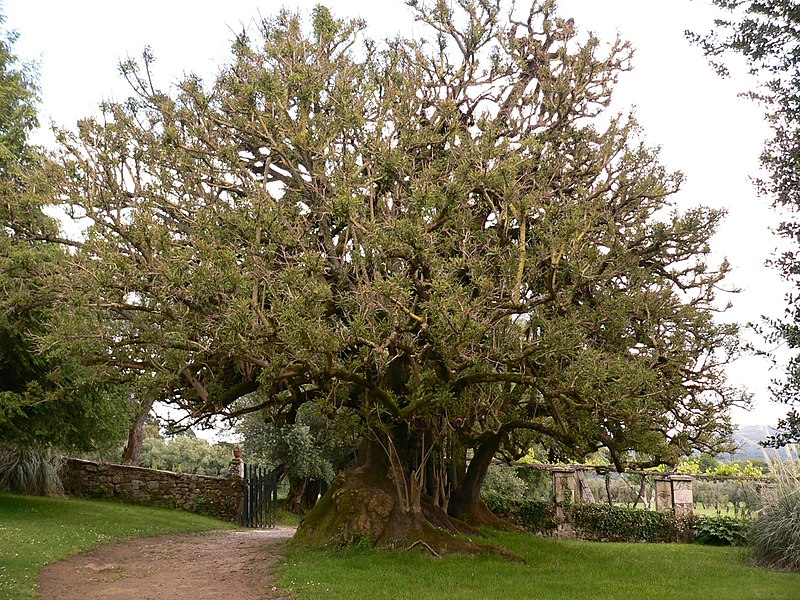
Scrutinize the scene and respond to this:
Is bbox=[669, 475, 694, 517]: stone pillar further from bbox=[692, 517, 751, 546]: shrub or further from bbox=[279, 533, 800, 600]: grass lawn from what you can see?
bbox=[279, 533, 800, 600]: grass lawn

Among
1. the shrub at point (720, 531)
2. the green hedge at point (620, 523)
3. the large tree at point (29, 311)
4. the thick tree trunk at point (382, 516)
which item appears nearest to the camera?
the thick tree trunk at point (382, 516)

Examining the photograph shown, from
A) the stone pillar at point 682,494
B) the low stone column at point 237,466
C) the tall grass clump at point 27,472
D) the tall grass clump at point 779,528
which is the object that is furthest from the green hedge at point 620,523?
the tall grass clump at point 27,472

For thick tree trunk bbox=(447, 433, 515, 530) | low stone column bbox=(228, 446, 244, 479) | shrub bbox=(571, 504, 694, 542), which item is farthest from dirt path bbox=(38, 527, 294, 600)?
shrub bbox=(571, 504, 694, 542)

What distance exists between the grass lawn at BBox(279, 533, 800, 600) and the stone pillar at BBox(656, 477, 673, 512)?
6.17 m

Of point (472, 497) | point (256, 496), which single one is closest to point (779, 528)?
point (472, 497)

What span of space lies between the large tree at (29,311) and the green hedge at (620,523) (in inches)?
464

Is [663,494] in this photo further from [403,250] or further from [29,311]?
[29,311]

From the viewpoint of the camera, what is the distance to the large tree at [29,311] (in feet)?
44.1

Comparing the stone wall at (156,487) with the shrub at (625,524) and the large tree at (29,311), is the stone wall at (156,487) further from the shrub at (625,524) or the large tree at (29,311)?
the shrub at (625,524)

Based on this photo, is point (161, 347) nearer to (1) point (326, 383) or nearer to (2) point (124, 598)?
(1) point (326, 383)

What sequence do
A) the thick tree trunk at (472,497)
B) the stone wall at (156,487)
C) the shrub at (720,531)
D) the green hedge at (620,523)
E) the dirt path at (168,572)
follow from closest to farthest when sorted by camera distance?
the dirt path at (168,572) < the thick tree trunk at (472,497) < the shrub at (720,531) < the green hedge at (620,523) < the stone wall at (156,487)

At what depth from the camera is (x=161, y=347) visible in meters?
12.3

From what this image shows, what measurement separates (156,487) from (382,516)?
44.2 ft

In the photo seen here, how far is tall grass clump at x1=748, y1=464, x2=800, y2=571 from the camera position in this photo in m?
12.8
